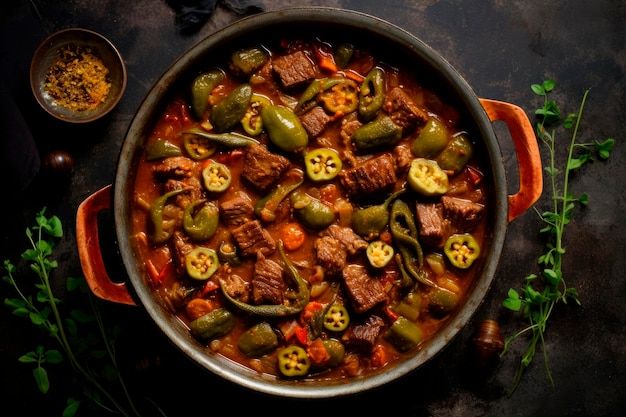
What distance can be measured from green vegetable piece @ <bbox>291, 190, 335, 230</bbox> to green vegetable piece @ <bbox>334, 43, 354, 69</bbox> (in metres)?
0.98

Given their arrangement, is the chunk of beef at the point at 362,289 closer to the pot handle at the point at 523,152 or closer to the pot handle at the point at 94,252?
the pot handle at the point at 523,152

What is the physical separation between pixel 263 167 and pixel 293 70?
72cm

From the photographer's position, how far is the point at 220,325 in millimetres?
4391

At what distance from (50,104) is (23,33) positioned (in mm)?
669

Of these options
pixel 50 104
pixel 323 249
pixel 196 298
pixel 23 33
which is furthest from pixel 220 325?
pixel 23 33

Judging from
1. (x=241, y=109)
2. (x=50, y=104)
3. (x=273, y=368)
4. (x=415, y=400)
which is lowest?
(x=415, y=400)

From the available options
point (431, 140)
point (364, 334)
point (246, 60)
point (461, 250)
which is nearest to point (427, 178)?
point (431, 140)

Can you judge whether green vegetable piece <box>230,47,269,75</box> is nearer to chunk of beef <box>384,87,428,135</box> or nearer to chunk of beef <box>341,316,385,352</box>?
chunk of beef <box>384,87,428,135</box>

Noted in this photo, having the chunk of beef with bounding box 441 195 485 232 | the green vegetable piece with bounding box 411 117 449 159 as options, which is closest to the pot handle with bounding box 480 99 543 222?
the chunk of beef with bounding box 441 195 485 232

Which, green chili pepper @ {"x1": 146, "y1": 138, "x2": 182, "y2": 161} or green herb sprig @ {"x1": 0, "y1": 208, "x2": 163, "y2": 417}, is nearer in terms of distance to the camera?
green chili pepper @ {"x1": 146, "y1": 138, "x2": 182, "y2": 161}

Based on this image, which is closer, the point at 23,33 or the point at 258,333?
the point at 258,333

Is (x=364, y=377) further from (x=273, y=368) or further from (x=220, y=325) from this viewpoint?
(x=220, y=325)

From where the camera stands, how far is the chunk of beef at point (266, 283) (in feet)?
14.2

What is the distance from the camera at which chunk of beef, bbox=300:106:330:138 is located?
4.42 m
